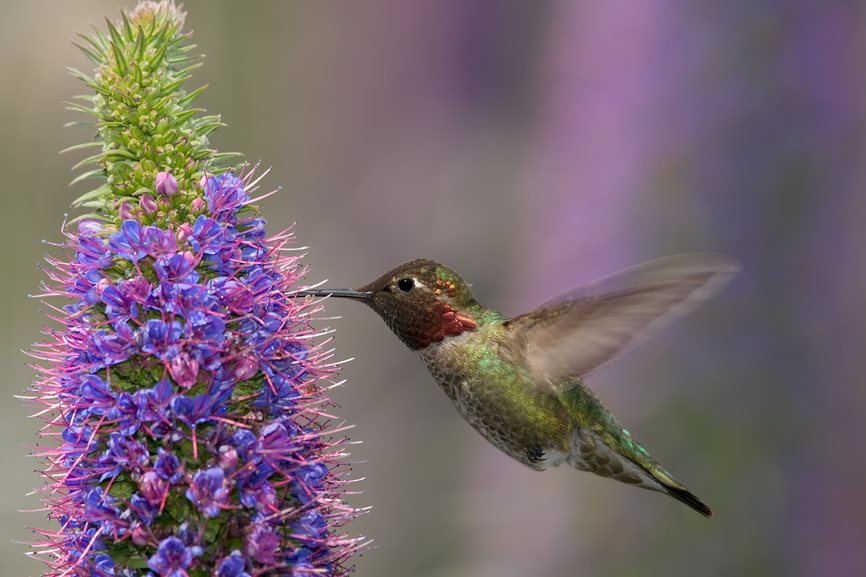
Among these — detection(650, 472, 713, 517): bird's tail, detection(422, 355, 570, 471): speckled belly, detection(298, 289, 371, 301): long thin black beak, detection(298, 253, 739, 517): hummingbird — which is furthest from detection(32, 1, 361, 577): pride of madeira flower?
detection(650, 472, 713, 517): bird's tail

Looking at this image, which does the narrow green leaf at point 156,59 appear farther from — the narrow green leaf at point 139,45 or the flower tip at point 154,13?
the flower tip at point 154,13

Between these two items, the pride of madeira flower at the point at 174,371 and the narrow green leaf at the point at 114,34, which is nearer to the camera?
the pride of madeira flower at the point at 174,371

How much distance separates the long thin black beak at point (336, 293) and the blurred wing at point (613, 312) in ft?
2.39

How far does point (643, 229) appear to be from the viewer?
9.75 meters

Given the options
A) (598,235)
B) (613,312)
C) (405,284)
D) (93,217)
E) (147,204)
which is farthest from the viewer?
(598,235)

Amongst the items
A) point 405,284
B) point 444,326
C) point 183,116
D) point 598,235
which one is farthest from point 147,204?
point 598,235

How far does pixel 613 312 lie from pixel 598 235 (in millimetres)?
6090

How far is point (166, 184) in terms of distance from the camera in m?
3.86

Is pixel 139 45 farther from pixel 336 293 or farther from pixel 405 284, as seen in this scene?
pixel 405 284

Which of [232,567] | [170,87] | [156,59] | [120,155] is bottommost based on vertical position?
[232,567]

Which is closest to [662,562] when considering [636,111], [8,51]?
[636,111]

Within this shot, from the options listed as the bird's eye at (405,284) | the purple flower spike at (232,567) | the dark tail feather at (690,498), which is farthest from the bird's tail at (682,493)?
the purple flower spike at (232,567)

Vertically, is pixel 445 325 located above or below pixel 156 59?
below

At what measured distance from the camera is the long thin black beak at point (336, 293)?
4.40 meters
